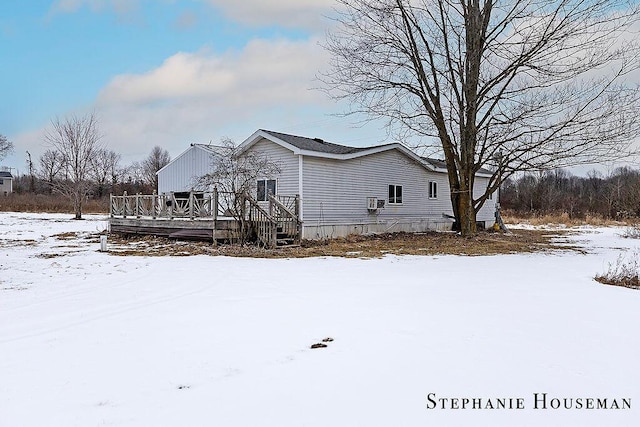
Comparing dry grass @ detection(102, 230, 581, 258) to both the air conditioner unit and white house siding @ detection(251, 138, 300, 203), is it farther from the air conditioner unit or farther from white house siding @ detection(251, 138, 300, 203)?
white house siding @ detection(251, 138, 300, 203)

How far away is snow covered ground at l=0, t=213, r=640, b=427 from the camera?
2922mm

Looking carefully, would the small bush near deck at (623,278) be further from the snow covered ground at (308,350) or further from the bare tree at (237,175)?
the bare tree at (237,175)

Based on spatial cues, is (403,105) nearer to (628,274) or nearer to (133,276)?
(628,274)

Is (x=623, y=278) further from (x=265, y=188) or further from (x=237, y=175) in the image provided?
(x=265, y=188)

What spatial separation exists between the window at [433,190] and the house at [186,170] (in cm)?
988

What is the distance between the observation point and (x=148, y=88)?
22.3m

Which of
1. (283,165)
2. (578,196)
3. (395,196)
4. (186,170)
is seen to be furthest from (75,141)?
(578,196)

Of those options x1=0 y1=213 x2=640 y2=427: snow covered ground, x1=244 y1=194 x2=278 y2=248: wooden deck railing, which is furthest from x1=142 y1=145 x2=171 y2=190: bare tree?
x1=0 y1=213 x2=640 y2=427: snow covered ground

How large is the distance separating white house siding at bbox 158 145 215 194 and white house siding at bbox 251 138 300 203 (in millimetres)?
4086

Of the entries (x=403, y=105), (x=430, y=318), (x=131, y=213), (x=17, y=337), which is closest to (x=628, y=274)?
(x=430, y=318)

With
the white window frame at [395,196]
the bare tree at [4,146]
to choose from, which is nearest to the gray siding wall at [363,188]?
the white window frame at [395,196]

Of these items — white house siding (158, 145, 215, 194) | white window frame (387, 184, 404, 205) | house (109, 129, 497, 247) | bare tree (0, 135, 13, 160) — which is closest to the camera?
house (109, 129, 497, 247)

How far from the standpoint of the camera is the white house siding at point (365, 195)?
1551cm

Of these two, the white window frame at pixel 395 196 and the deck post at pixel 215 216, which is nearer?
the deck post at pixel 215 216
